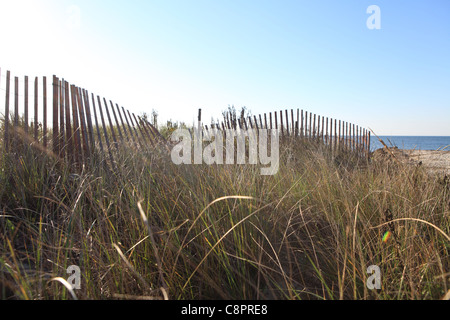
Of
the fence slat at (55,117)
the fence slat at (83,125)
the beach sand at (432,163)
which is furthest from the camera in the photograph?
the fence slat at (83,125)

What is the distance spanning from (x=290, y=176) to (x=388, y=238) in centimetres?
114

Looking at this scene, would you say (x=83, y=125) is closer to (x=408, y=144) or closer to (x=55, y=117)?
(x=55, y=117)

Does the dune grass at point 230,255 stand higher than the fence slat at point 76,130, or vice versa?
the fence slat at point 76,130

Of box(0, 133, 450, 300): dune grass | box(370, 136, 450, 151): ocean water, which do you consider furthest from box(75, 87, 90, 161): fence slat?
box(370, 136, 450, 151): ocean water

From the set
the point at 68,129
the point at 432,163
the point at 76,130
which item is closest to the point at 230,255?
the point at 76,130

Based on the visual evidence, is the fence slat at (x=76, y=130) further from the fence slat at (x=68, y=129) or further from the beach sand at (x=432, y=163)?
the beach sand at (x=432, y=163)

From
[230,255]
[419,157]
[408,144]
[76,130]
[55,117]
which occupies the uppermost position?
[408,144]

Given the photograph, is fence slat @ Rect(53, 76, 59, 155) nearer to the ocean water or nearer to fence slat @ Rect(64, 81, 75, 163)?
fence slat @ Rect(64, 81, 75, 163)

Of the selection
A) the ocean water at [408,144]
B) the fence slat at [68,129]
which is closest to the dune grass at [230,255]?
the ocean water at [408,144]

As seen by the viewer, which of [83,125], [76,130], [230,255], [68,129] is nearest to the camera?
[230,255]

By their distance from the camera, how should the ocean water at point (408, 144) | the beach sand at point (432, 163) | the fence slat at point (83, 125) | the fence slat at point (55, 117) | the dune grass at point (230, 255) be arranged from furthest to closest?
1. the fence slat at point (83, 125)
2. the fence slat at point (55, 117)
3. the beach sand at point (432, 163)
4. the ocean water at point (408, 144)
5. the dune grass at point (230, 255)

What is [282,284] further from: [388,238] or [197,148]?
[197,148]

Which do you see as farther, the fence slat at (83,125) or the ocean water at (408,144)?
the fence slat at (83,125)

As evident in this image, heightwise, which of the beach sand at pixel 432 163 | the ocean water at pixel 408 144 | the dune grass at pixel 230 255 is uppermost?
the ocean water at pixel 408 144
